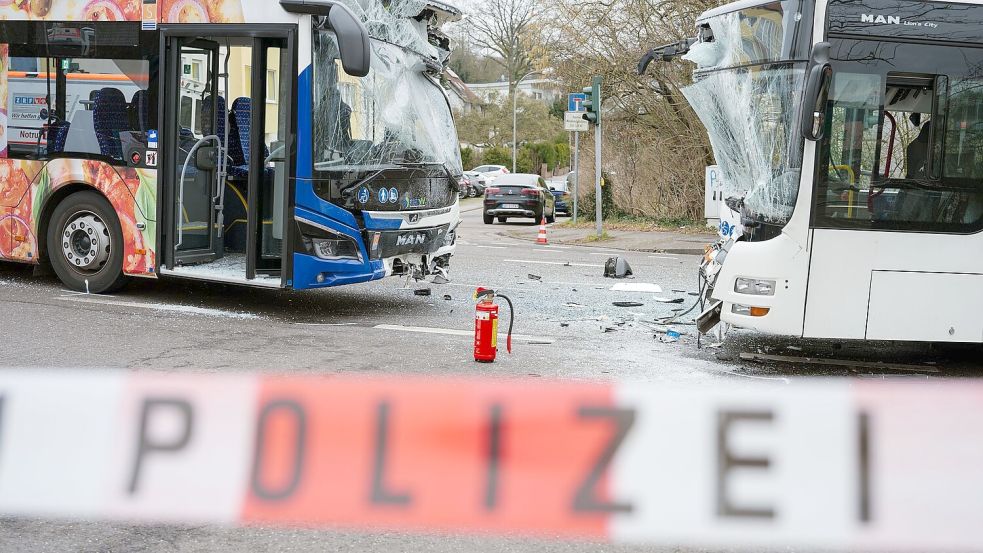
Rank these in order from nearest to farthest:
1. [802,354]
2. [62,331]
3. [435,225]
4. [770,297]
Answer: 1. [770,297]
2. [62,331]
3. [802,354]
4. [435,225]

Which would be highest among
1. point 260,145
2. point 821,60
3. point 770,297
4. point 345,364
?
point 821,60

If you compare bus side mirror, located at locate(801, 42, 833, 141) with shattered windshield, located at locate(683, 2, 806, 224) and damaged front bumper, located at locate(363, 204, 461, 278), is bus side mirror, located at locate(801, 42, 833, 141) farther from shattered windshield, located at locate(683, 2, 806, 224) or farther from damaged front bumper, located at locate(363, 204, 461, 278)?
damaged front bumper, located at locate(363, 204, 461, 278)

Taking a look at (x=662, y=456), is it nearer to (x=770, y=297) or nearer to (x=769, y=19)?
(x=770, y=297)

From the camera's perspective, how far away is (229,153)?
10.3m

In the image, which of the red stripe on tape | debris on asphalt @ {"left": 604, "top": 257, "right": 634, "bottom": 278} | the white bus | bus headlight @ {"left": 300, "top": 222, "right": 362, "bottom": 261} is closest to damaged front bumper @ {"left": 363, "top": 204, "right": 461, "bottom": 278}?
bus headlight @ {"left": 300, "top": 222, "right": 362, "bottom": 261}

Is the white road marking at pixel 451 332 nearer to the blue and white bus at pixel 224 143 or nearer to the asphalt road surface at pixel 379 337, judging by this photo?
the asphalt road surface at pixel 379 337

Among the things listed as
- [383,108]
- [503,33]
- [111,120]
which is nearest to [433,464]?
[383,108]

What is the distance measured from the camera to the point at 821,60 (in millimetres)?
7258

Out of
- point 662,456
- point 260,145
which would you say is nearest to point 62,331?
point 260,145

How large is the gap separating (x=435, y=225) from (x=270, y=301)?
211cm

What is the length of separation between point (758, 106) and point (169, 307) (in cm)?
595

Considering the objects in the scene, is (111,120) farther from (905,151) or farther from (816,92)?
(905,151)

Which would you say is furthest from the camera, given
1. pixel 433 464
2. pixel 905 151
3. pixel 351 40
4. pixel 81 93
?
pixel 81 93

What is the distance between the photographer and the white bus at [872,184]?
768 centimetres
